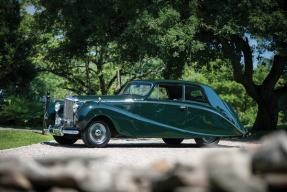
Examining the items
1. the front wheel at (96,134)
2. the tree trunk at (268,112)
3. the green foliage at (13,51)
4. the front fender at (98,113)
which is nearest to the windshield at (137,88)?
the front fender at (98,113)

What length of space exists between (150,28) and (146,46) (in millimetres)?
723

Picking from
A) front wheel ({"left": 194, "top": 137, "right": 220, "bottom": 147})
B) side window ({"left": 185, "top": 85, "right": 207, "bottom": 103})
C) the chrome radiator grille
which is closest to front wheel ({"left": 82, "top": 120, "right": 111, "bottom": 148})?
the chrome radiator grille

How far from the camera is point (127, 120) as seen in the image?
10.8m

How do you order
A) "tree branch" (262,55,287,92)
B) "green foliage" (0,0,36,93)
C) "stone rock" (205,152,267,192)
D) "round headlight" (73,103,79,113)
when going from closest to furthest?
"stone rock" (205,152,267,192)
"round headlight" (73,103,79,113)
"tree branch" (262,55,287,92)
"green foliage" (0,0,36,93)

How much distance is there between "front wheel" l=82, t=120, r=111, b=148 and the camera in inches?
407

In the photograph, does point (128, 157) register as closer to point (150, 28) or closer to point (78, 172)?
point (78, 172)

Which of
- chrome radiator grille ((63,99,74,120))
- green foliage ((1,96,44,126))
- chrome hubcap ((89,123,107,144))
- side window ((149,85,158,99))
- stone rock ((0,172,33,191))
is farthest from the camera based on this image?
green foliage ((1,96,44,126))

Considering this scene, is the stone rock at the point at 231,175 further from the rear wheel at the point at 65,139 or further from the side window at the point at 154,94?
the rear wheel at the point at 65,139

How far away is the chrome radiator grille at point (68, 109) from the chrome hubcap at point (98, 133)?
2.67ft

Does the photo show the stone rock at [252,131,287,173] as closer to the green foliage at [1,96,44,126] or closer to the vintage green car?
the vintage green car

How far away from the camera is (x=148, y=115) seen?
434 inches

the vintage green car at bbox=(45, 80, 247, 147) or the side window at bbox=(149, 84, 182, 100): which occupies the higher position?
the side window at bbox=(149, 84, 182, 100)

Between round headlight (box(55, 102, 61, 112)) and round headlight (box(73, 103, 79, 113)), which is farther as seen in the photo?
round headlight (box(55, 102, 61, 112))

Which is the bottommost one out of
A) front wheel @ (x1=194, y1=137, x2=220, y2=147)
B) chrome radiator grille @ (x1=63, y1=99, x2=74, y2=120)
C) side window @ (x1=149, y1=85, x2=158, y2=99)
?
front wheel @ (x1=194, y1=137, x2=220, y2=147)
